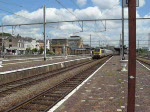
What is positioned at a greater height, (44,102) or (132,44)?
(132,44)

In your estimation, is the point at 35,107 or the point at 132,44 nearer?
the point at 132,44

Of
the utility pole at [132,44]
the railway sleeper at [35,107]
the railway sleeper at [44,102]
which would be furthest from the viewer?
the railway sleeper at [44,102]

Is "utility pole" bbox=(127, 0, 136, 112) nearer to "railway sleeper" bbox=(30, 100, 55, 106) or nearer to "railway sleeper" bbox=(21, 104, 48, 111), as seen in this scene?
"railway sleeper" bbox=(21, 104, 48, 111)

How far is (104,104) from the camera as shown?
37.7 ft

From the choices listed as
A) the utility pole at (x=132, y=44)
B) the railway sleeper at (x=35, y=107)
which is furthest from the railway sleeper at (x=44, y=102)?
the utility pole at (x=132, y=44)

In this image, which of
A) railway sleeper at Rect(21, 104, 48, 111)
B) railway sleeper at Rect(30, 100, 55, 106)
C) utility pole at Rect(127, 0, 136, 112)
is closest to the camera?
utility pole at Rect(127, 0, 136, 112)

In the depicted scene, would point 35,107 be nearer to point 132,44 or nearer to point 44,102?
point 44,102

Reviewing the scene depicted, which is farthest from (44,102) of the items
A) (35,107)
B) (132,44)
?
(132,44)

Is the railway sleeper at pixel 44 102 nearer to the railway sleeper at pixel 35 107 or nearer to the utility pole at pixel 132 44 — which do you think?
the railway sleeper at pixel 35 107

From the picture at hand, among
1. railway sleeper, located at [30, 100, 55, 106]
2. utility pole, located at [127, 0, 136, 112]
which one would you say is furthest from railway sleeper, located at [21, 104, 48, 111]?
utility pole, located at [127, 0, 136, 112]

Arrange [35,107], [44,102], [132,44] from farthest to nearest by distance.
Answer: [44,102]
[35,107]
[132,44]

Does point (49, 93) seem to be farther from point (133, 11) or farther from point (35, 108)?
point (133, 11)

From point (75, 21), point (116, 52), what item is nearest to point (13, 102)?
point (75, 21)

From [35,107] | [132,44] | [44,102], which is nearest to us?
[132,44]
